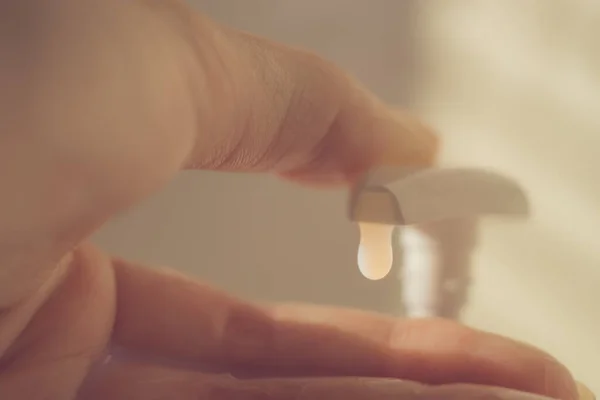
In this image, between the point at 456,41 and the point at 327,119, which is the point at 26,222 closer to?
the point at 327,119

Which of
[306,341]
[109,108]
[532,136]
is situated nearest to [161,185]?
[109,108]

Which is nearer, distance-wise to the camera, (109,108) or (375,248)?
(109,108)

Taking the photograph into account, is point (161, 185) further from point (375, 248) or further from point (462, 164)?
point (462, 164)

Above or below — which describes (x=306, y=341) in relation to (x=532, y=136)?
below

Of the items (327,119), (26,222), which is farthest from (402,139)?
(26,222)

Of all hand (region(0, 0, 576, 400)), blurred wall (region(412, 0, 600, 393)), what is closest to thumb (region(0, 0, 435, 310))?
hand (region(0, 0, 576, 400))

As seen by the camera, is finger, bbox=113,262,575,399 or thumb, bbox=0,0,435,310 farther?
finger, bbox=113,262,575,399

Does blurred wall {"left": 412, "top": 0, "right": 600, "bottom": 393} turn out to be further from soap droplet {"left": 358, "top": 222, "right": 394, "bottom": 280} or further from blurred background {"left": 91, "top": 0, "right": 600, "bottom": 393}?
soap droplet {"left": 358, "top": 222, "right": 394, "bottom": 280}

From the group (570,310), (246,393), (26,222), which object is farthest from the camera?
(570,310)
